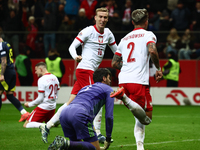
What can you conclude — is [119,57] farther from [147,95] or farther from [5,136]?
[5,136]

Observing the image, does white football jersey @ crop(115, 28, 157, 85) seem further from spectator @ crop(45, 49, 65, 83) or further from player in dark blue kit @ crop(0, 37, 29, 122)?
spectator @ crop(45, 49, 65, 83)

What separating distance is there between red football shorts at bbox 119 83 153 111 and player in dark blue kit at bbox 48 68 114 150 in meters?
0.49

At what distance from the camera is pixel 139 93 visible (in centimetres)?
540

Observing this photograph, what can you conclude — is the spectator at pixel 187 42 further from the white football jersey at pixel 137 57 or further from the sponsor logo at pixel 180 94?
the white football jersey at pixel 137 57

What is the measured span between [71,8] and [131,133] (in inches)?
418

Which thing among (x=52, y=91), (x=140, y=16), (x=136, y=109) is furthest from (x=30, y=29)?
(x=136, y=109)

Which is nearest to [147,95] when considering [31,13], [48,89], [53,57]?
[48,89]

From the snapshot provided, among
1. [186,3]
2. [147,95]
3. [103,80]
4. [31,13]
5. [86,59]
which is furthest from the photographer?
[31,13]

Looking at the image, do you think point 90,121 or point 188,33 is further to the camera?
Answer: point 188,33

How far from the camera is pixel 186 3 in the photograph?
1691 centimetres

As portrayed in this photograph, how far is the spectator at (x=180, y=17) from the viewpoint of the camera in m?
16.1

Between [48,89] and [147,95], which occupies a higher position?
[147,95]

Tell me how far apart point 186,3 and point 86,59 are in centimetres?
1114

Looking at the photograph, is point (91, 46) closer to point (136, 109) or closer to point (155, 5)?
point (136, 109)
